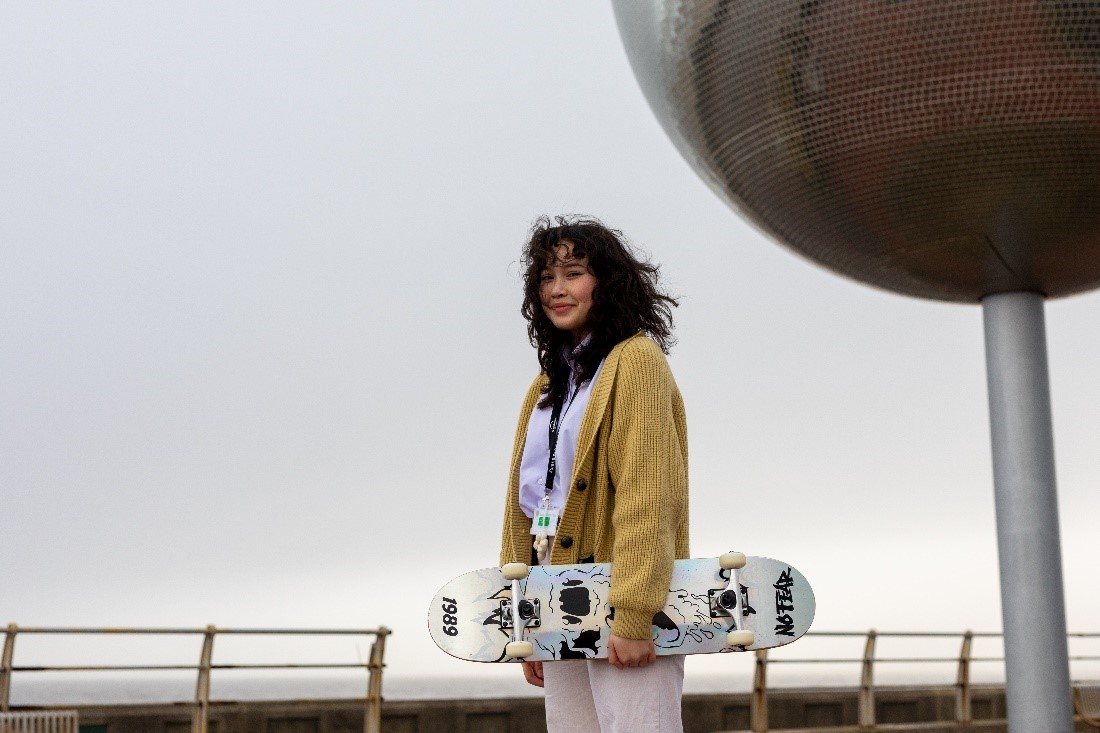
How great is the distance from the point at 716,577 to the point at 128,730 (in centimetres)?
697

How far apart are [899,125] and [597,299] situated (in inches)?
74.4

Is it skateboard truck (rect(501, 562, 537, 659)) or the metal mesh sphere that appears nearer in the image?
skateboard truck (rect(501, 562, 537, 659))

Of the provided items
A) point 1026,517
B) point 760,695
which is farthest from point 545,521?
point 760,695

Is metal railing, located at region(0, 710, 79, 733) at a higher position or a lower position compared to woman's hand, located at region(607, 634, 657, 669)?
lower

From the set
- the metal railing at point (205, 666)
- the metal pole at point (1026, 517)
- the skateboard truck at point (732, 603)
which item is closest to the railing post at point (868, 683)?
the metal railing at point (205, 666)

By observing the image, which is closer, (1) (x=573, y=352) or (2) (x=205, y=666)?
(1) (x=573, y=352)

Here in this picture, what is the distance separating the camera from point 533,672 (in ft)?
11.8

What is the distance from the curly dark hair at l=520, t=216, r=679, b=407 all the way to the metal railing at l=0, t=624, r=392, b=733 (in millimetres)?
5552

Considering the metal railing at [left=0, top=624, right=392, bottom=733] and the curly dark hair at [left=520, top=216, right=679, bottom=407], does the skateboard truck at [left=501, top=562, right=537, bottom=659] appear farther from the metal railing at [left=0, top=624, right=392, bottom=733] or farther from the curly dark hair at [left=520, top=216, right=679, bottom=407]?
the metal railing at [left=0, top=624, right=392, bottom=733]

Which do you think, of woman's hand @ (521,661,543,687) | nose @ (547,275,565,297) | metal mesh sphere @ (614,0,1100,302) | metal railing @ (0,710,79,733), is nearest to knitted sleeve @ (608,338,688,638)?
nose @ (547,275,565,297)

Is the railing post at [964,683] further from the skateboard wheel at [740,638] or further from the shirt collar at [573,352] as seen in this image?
the skateboard wheel at [740,638]

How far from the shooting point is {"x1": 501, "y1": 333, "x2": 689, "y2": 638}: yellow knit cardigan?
307 centimetres

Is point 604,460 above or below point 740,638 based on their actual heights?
above

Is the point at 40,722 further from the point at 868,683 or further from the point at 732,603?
the point at 868,683
